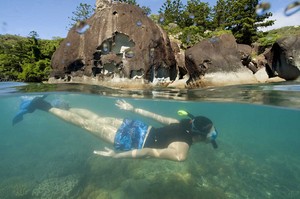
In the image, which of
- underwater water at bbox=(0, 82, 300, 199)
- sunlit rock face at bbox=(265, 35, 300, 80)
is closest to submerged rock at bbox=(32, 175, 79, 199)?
underwater water at bbox=(0, 82, 300, 199)

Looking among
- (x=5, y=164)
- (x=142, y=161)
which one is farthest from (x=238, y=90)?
(x=5, y=164)

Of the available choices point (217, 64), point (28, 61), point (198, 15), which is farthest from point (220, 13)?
point (28, 61)

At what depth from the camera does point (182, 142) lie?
7.60 meters

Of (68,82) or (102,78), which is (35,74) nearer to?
Answer: (68,82)

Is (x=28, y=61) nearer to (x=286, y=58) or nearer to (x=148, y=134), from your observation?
(x=148, y=134)

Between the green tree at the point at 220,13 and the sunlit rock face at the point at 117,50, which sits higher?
the green tree at the point at 220,13

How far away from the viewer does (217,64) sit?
1465 centimetres

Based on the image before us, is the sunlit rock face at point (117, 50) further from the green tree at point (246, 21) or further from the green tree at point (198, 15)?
the green tree at point (198, 15)

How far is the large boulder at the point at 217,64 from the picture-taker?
14.3m

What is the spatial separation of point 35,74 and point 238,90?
21.1 meters

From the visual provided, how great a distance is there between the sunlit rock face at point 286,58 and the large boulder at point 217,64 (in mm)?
2548

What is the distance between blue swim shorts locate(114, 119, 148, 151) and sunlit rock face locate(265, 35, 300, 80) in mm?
11408

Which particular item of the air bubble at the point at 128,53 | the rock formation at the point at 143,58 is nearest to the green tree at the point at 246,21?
the rock formation at the point at 143,58

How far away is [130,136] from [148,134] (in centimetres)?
72
